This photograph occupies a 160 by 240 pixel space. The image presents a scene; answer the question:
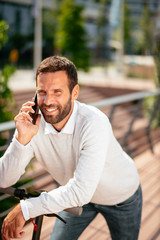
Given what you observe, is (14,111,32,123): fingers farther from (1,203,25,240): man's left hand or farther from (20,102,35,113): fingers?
(1,203,25,240): man's left hand

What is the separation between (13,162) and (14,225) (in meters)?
0.32

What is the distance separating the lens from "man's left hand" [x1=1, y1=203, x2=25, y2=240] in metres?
1.37

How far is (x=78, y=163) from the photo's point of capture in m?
1.46

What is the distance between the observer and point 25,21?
31.6 meters

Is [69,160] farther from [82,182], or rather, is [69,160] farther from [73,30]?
[73,30]

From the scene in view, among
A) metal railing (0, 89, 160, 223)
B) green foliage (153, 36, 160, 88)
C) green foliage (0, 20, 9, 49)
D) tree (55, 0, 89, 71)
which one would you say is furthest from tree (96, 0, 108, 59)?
green foliage (0, 20, 9, 49)

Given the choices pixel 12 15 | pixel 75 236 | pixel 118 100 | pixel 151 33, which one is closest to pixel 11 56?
pixel 12 15

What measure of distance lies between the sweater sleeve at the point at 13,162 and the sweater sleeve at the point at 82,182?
Result: 0.24m

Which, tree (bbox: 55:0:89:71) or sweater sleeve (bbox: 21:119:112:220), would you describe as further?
tree (bbox: 55:0:89:71)

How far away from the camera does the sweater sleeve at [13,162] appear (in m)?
1.56

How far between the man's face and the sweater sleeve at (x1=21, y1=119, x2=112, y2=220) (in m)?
0.14

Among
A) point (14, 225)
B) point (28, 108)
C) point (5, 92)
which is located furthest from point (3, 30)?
point (14, 225)

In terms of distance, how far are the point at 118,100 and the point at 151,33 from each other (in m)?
29.6

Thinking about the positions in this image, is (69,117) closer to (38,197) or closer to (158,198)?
(38,197)
